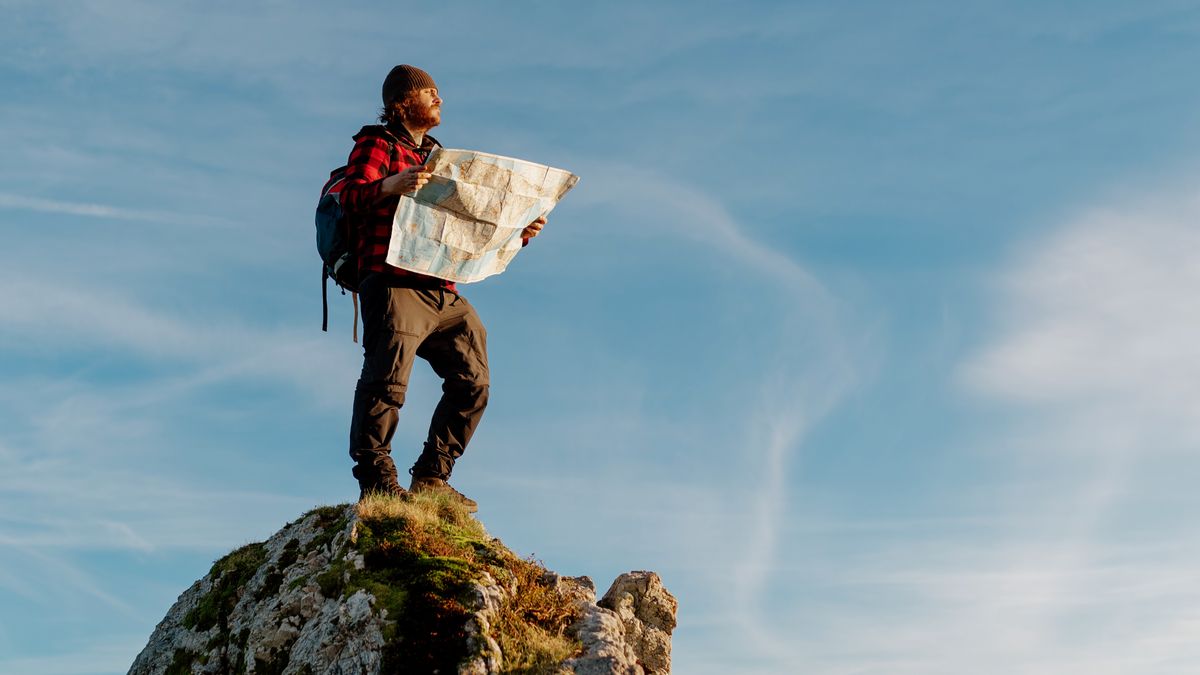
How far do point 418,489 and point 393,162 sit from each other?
3206 millimetres

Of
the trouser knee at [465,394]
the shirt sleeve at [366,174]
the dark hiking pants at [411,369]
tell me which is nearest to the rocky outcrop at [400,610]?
the dark hiking pants at [411,369]

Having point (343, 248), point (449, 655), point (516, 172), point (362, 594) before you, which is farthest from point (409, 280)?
point (449, 655)

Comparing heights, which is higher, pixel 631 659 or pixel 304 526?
pixel 304 526

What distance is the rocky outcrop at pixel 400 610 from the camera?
867 cm

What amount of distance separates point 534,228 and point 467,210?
3.28 feet

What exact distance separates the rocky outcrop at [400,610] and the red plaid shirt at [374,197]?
2220 mm

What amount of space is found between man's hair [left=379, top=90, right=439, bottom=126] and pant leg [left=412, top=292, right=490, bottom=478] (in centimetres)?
176

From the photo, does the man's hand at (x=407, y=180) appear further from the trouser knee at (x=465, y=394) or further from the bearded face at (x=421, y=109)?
the trouser knee at (x=465, y=394)

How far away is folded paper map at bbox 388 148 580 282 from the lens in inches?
404

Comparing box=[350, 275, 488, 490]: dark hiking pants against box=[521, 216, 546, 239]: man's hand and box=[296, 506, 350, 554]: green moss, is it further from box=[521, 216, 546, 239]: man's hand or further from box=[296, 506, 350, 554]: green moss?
box=[521, 216, 546, 239]: man's hand

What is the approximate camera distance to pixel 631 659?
9.12 m

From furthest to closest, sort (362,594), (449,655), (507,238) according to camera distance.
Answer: (507,238) < (362,594) < (449,655)

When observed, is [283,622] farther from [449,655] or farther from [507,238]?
Answer: [507,238]

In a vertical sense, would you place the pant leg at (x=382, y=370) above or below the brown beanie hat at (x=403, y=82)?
below
